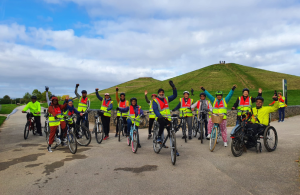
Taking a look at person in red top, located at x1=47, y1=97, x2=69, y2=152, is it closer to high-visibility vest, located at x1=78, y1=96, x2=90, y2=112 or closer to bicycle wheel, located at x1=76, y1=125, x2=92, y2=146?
bicycle wheel, located at x1=76, y1=125, x2=92, y2=146

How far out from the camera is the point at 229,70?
4075 inches

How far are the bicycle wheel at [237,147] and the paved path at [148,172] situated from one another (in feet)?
0.66

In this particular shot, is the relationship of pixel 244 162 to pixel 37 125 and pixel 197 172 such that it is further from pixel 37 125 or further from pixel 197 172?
pixel 37 125

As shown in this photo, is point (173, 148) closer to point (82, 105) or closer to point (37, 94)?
point (82, 105)

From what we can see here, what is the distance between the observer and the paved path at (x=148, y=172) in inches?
181

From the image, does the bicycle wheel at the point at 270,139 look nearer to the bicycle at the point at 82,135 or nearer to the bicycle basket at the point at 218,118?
the bicycle basket at the point at 218,118

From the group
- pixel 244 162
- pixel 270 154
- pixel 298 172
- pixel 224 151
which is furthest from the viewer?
pixel 224 151

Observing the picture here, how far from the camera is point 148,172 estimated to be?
5.63 metres

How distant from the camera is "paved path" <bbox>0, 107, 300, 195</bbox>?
4609mm

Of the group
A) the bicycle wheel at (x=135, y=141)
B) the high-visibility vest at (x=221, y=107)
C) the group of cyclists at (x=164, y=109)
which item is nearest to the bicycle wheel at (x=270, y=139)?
the group of cyclists at (x=164, y=109)

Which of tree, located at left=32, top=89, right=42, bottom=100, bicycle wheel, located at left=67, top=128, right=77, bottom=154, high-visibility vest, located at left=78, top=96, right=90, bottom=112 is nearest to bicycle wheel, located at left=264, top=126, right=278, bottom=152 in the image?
bicycle wheel, located at left=67, top=128, right=77, bottom=154

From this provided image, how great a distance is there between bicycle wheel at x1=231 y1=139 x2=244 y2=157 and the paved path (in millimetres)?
201

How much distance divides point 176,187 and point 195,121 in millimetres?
6581

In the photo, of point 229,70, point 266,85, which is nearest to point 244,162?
point 266,85
